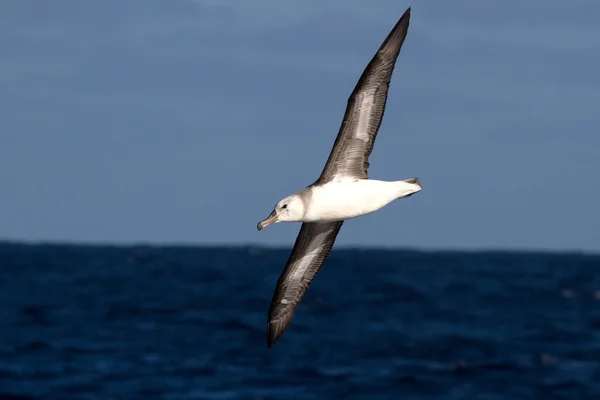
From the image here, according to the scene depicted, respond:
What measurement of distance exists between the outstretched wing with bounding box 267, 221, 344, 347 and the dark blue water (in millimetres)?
14126

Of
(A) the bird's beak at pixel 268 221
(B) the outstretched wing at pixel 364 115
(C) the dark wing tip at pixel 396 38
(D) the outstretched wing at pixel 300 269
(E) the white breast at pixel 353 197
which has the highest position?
(C) the dark wing tip at pixel 396 38

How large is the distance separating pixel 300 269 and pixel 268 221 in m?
1.83

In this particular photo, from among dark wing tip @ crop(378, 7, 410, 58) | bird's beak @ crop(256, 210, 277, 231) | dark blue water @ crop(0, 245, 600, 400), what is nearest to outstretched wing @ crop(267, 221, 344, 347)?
bird's beak @ crop(256, 210, 277, 231)

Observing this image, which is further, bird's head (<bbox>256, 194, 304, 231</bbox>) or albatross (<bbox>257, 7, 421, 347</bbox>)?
bird's head (<bbox>256, 194, 304, 231</bbox>)

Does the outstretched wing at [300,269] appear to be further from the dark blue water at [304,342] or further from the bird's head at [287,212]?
the dark blue water at [304,342]

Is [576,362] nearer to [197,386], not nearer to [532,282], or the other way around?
[197,386]

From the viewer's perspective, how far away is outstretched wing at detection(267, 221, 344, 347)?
13867 millimetres

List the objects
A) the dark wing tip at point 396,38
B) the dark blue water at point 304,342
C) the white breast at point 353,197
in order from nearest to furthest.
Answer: the dark wing tip at point 396,38 → the white breast at point 353,197 → the dark blue water at point 304,342

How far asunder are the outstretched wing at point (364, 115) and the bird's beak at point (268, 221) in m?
0.65

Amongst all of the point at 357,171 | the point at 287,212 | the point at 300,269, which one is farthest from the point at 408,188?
the point at 300,269

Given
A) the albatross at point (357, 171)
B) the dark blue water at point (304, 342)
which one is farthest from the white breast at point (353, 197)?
the dark blue water at point (304, 342)

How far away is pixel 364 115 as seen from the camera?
12.2 m

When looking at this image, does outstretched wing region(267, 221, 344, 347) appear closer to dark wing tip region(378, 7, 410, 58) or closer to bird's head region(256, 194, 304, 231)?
bird's head region(256, 194, 304, 231)

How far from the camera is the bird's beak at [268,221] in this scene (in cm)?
1239
